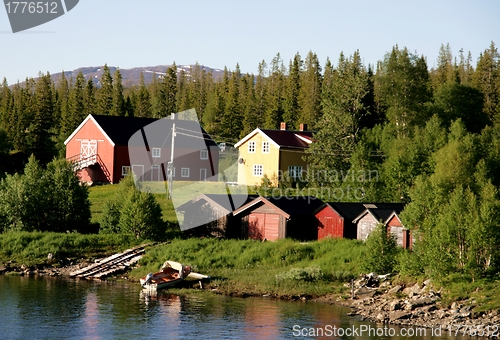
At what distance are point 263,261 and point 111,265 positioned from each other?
7971mm

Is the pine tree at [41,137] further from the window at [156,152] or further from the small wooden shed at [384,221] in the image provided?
the small wooden shed at [384,221]

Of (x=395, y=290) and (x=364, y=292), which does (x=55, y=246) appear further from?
(x=395, y=290)

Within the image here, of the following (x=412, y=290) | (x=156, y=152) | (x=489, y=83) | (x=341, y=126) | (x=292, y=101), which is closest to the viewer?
(x=412, y=290)

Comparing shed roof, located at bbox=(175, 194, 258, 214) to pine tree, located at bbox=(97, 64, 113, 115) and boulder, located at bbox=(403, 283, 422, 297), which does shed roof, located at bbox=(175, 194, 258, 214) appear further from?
pine tree, located at bbox=(97, 64, 113, 115)

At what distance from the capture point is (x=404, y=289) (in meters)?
29.4

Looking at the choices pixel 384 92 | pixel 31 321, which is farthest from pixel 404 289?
pixel 384 92

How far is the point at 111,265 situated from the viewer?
36750mm

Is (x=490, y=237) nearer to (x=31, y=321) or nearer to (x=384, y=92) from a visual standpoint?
(x=31, y=321)

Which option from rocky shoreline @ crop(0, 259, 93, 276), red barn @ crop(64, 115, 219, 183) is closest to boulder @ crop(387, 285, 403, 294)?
rocky shoreline @ crop(0, 259, 93, 276)

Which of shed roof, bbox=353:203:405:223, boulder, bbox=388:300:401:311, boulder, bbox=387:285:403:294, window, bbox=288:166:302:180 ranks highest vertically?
window, bbox=288:166:302:180

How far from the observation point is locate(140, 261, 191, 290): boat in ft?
106

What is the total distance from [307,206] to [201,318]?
46.7 ft

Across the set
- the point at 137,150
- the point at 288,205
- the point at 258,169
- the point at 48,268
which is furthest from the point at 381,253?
the point at 137,150

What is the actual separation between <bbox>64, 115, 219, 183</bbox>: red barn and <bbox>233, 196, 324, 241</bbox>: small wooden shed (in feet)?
65.2
